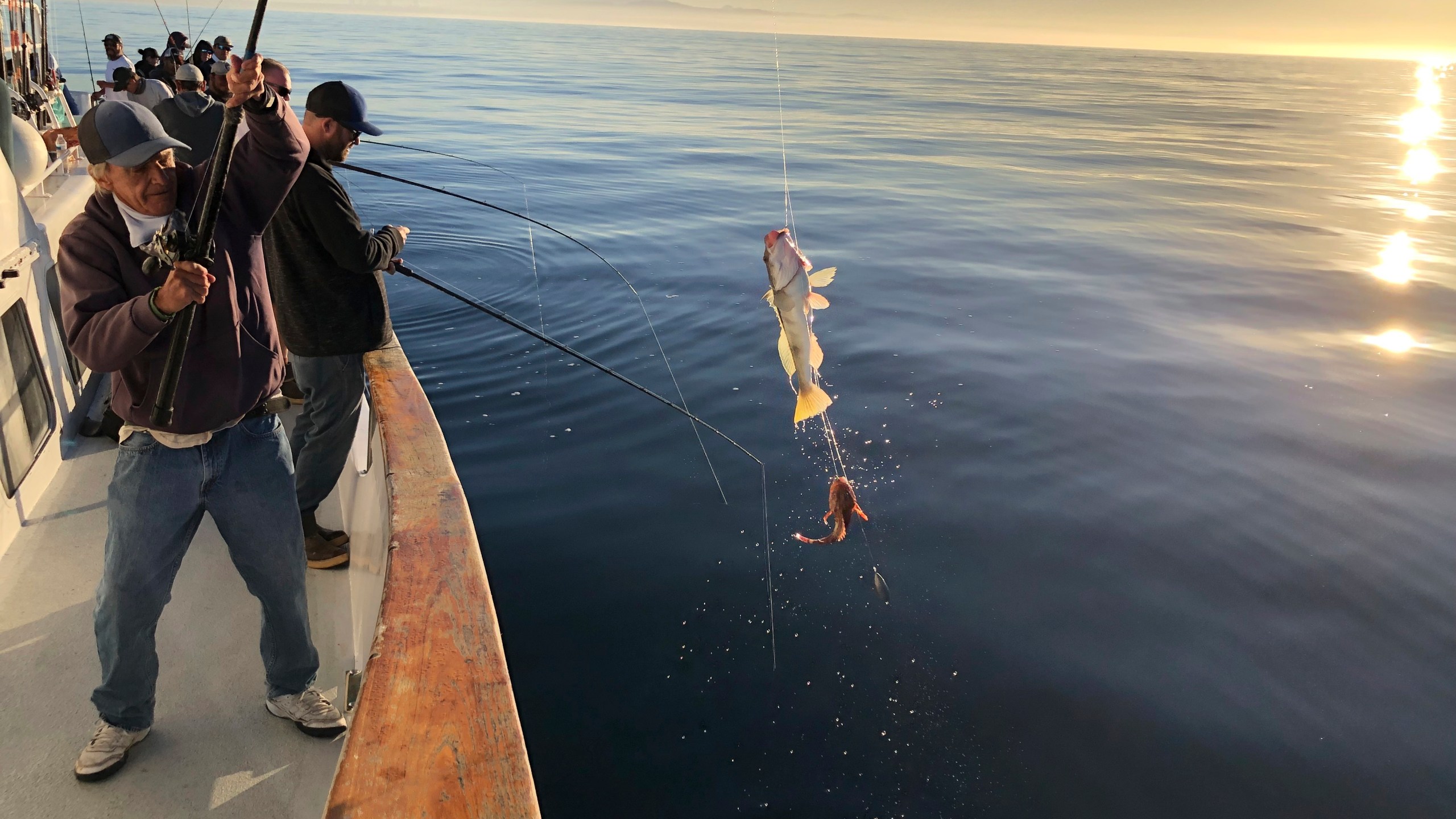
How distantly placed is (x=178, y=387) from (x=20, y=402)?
2.55 metres

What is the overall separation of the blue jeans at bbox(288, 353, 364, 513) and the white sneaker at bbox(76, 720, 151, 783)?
1290 mm

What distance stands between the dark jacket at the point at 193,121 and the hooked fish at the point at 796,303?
11.9ft

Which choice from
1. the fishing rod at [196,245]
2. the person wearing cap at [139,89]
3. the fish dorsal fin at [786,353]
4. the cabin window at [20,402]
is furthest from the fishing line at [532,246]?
the fishing rod at [196,245]

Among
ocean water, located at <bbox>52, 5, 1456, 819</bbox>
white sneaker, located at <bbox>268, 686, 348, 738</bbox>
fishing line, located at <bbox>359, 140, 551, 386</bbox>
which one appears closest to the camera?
white sneaker, located at <bbox>268, 686, 348, 738</bbox>

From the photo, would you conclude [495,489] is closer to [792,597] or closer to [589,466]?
[589,466]

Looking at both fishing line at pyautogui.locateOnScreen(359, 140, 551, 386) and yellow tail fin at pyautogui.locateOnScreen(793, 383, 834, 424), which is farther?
fishing line at pyautogui.locateOnScreen(359, 140, 551, 386)

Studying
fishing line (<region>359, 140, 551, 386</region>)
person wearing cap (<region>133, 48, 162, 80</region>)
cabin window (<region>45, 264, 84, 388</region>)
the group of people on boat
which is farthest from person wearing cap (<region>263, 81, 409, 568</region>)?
person wearing cap (<region>133, 48, 162, 80</region>)

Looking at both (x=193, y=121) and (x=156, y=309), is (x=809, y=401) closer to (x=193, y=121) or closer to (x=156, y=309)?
(x=156, y=309)

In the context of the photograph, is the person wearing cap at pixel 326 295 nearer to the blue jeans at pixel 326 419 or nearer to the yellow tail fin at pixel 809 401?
the blue jeans at pixel 326 419

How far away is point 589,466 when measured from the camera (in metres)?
6.59

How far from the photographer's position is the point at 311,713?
305cm

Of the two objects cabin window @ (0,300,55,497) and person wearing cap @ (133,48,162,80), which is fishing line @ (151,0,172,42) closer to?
person wearing cap @ (133,48,162,80)

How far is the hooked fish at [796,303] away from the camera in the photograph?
3162mm

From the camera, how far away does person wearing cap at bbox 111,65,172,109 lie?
7.34m
